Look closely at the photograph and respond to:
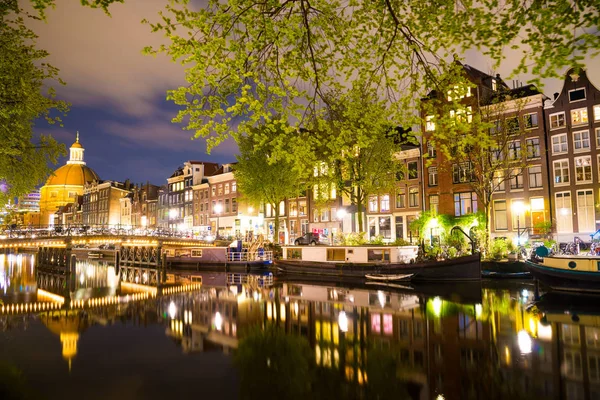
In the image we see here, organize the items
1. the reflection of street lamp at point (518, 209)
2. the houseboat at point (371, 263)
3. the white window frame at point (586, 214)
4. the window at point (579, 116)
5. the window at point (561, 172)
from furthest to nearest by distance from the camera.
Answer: the reflection of street lamp at point (518, 209) → the window at point (561, 172) → the window at point (579, 116) → the white window frame at point (586, 214) → the houseboat at point (371, 263)

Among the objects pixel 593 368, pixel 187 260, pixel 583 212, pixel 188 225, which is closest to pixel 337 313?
pixel 593 368

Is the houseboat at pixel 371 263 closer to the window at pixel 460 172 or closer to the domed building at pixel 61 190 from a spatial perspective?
the window at pixel 460 172

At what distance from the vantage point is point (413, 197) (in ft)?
156

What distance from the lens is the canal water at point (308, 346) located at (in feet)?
35.7

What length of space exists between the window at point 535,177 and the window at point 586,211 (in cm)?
343

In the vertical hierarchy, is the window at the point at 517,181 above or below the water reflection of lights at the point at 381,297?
above

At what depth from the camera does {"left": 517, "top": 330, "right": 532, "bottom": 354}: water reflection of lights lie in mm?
13719

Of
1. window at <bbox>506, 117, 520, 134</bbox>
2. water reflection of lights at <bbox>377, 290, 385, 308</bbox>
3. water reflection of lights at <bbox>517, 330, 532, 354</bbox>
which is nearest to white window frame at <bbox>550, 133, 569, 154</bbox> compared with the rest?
window at <bbox>506, 117, 520, 134</bbox>

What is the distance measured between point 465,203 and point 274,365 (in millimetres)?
35191

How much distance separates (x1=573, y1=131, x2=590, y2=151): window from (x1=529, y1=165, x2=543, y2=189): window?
332 centimetres

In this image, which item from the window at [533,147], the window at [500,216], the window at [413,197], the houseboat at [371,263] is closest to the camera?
the houseboat at [371,263]

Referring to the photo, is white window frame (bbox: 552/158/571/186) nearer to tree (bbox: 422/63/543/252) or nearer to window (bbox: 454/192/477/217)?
tree (bbox: 422/63/543/252)

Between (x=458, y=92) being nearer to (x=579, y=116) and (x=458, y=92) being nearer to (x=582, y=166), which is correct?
(x=582, y=166)

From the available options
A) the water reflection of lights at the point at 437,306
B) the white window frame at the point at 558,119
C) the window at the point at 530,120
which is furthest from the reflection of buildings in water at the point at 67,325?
the white window frame at the point at 558,119
